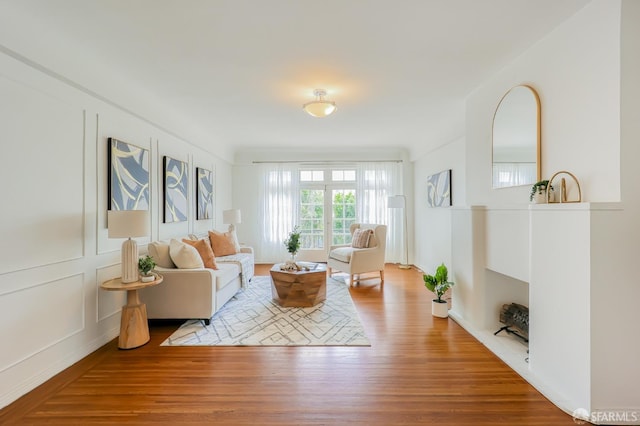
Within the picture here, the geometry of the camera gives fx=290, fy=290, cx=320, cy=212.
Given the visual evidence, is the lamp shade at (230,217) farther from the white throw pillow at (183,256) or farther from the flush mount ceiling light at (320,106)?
the flush mount ceiling light at (320,106)

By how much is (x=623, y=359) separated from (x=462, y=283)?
1530 millimetres

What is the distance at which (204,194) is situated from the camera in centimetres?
520

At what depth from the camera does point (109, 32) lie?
2260 mm

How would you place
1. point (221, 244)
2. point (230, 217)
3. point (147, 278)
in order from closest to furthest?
1. point (147, 278)
2. point (221, 244)
3. point (230, 217)

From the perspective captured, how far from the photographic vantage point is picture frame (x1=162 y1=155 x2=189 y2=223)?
12.9 feet

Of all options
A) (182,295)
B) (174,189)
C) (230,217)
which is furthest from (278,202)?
(182,295)

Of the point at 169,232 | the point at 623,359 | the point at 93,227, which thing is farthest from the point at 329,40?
the point at 169,232

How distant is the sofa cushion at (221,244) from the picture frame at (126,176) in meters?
1.38

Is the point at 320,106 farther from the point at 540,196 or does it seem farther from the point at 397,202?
the point at 397,202

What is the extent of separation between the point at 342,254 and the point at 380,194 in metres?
2.20

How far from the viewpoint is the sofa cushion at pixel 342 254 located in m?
5.03

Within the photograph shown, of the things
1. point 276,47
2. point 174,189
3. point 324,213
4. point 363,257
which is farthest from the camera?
point 324,213

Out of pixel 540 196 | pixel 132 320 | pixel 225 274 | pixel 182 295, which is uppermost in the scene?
pixel 540 196
